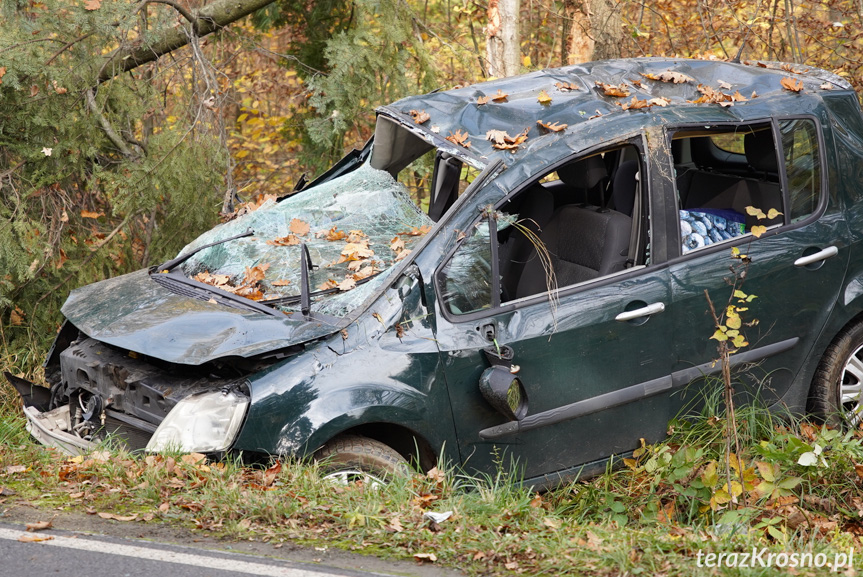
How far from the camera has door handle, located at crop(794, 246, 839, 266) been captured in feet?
14.9

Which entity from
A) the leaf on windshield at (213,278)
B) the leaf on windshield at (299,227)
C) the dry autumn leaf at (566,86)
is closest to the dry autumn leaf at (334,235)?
the leaf on windshield at (299,227)

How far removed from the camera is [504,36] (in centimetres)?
791

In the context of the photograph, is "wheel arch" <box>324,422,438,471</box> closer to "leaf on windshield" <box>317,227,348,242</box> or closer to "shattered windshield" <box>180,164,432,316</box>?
"shattered windshield" <box>180,164,432,316</box>

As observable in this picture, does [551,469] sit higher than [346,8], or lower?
lower

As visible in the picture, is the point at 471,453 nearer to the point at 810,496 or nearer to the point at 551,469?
the point at 551,469

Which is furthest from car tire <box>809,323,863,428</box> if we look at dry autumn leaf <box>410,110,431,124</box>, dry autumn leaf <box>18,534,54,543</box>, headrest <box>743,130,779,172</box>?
dry autumn leaf <box>18,534,54,543</box>

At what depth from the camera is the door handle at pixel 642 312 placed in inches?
163

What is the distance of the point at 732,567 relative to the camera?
3146mm

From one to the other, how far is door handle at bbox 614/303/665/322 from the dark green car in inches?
0.4

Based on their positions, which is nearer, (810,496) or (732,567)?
(732,567)

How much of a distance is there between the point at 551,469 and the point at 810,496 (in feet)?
4.14

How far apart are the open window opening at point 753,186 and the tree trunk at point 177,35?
4.22 metres

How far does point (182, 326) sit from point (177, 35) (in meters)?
4.31

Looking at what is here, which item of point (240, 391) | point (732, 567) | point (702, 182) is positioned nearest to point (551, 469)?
point (732, 567)
